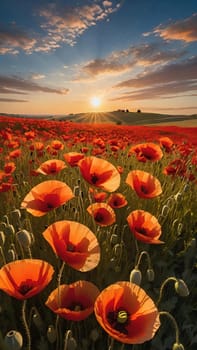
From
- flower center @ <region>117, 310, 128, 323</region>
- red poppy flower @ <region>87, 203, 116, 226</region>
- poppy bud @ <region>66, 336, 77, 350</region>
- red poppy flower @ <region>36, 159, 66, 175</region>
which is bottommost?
poppy bud @ <region>66, 336, 77, 350</region>

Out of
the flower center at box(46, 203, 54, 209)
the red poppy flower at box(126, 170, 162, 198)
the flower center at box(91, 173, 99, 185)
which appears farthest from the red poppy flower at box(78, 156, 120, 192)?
the flower center at box(46, 203, 54, 209)

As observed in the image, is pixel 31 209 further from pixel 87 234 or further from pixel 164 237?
pixel 164 237

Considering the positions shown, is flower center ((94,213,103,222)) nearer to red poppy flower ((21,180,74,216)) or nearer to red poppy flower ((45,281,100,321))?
red poppy flower ((21,180,74,216))

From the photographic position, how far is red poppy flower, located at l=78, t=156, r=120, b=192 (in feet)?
5.94

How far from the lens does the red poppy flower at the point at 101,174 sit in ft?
5.94

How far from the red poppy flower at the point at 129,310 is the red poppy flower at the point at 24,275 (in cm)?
22

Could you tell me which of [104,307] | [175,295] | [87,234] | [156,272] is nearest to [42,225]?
[156,272]

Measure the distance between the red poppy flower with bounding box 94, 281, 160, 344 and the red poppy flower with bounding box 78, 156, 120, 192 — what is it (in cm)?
74

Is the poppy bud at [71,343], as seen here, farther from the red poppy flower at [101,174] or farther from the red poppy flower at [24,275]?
the red poppy flower at [101,174]

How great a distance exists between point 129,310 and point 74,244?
1.10 ft

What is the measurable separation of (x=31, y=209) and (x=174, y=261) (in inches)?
66.0

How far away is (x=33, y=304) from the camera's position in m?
1.77

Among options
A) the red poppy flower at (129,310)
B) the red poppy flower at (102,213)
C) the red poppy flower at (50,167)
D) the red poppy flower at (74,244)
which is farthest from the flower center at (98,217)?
the red poppy flower at (129,310)

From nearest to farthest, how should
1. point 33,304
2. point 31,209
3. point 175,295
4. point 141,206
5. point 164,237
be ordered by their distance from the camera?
point 31,209, point 33,304, point 175,295, point 164,237, point 141,206
